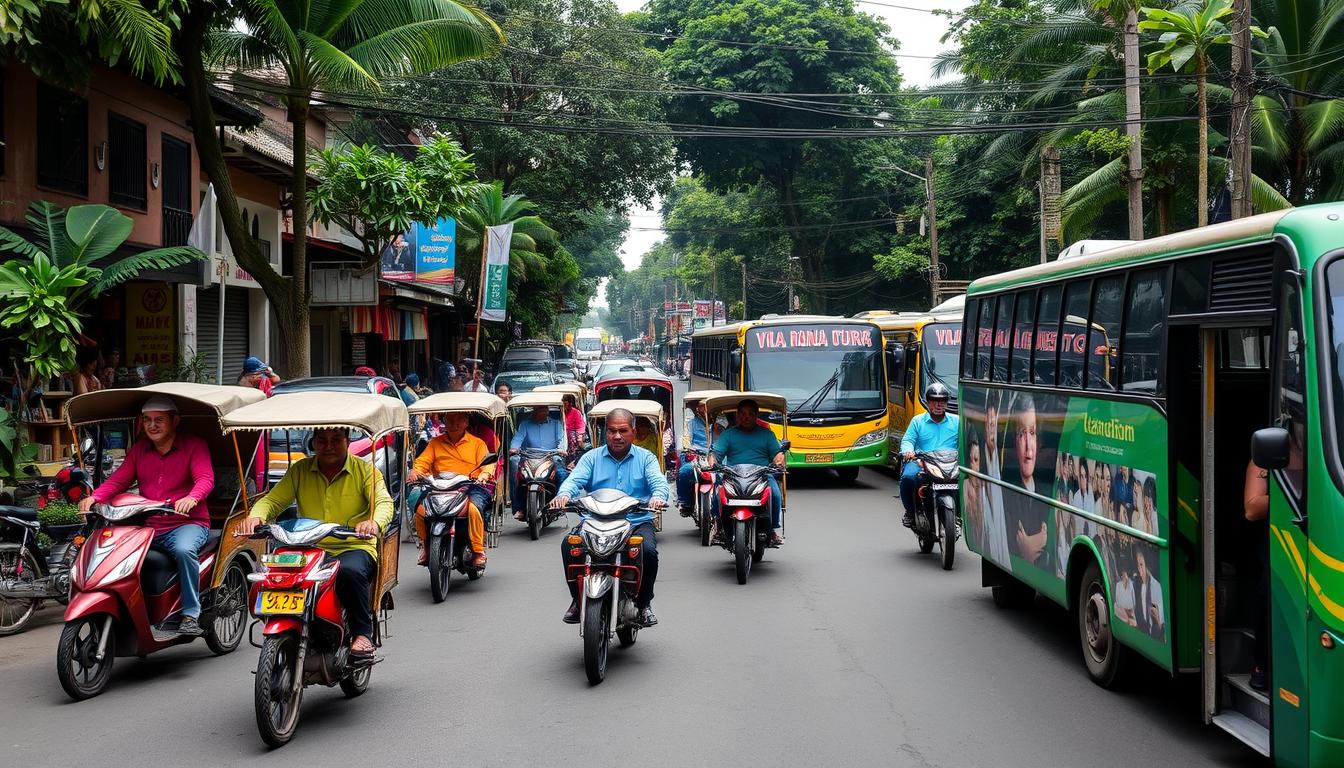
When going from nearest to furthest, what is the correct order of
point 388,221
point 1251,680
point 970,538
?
1. point 1251,680
2. point 970,538
3. point 388,221

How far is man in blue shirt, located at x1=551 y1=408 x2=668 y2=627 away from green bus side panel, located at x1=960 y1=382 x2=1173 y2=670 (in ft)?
8.67

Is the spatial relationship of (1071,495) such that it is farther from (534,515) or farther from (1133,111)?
(1133,111)

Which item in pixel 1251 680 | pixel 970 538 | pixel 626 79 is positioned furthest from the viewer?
pixel 626 79

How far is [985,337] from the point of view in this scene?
10297 millimetres

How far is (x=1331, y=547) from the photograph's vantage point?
476 centimetres

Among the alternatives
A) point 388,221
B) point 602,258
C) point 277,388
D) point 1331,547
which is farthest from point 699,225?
point 1331,547

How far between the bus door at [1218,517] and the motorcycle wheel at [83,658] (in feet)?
20.2

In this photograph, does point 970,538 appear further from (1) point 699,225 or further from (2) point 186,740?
(1) point 699,225

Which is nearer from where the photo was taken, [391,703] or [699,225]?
[391,703]

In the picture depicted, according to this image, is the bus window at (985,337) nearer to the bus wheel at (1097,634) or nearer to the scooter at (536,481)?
the bus wheel at (1097,634)

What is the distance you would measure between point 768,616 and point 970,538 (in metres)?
2.08

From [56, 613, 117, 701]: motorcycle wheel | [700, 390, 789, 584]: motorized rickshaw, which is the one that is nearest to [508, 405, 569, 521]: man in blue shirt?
[700, 390, 789, 584]: motorized rickshaw

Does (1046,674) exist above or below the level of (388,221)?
below

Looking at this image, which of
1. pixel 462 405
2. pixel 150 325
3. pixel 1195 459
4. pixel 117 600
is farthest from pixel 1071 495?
pixel 150 325
